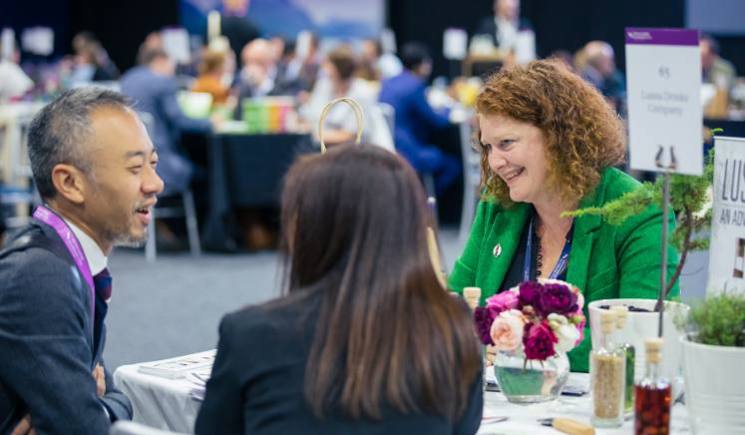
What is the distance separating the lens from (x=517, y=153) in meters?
2.66

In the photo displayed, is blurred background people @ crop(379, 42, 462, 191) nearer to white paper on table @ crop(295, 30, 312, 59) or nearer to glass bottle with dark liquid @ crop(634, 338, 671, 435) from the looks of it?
white paper on table @ crop(295, 30, 312, 59)

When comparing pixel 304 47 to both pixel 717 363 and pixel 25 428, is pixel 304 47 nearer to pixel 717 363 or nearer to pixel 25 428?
pixel 25 428

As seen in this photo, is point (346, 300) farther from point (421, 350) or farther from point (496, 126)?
point (496, 126)

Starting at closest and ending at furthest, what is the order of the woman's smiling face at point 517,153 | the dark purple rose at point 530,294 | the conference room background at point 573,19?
1. the dark purple rose at point 530,294
2. the woman's smiling face at point 517,153
3. the conference room background at point 573,19

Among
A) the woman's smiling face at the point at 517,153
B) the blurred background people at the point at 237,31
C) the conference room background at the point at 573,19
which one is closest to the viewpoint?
the woman's smiling face at the point at 517,153

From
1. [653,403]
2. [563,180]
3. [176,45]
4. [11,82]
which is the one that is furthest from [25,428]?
[176,45]

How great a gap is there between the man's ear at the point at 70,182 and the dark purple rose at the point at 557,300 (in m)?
0.85

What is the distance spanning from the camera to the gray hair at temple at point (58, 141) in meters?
2.22

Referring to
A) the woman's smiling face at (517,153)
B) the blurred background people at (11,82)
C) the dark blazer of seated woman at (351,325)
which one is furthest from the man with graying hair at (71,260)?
the blurred background people at (11,82)

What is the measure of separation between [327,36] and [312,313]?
53.7 feet

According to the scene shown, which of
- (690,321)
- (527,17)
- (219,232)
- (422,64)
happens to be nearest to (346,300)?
(690,321)

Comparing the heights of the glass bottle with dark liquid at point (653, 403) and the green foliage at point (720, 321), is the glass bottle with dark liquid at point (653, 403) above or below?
below

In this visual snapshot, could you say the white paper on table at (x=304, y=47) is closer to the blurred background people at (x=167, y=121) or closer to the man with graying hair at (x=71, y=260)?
the blurred background people at (x=167, y=121)

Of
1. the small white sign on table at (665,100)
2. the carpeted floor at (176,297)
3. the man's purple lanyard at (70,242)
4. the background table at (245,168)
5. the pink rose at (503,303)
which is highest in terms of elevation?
the small white sign on table at (665,100)
